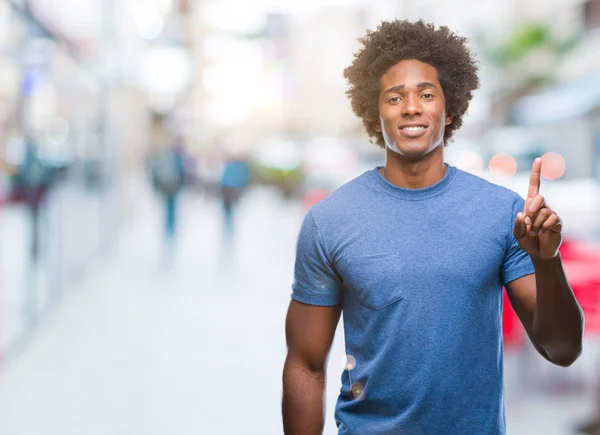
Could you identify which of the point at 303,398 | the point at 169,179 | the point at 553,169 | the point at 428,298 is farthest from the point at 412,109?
the point at 553,169

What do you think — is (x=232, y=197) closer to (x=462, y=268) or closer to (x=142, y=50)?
(x=462, y=268)

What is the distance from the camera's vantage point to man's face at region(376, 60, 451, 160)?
225 centimetres

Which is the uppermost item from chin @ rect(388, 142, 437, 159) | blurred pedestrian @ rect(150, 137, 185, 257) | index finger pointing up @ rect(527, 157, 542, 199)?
blurred pedestrian @ rect(150, 137, 185, 257)

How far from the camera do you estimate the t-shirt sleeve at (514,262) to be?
216cm

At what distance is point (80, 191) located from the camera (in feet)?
42.8

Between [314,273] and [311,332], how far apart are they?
16 cm

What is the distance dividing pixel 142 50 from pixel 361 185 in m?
28.9

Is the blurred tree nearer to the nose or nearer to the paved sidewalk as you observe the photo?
the paved sidewalk

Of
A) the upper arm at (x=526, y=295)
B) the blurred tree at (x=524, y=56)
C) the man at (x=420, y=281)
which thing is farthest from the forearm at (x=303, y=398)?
the blurred tree at (x=524, y=56)

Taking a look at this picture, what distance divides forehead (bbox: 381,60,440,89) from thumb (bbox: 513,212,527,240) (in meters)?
0.47

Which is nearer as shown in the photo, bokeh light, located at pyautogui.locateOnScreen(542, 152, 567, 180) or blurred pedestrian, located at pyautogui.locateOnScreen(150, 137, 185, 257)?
blurred pedestrian, located at pyautogui.locateOnScreen(150, 137, 185, 257)

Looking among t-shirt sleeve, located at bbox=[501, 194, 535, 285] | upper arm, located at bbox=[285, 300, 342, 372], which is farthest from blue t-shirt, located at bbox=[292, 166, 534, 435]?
upper arm, located at bbox=[285, 300, 342, 372]

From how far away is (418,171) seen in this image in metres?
2.28

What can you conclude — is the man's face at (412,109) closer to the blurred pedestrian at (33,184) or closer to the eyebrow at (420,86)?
the eyebrow at (420,86)
